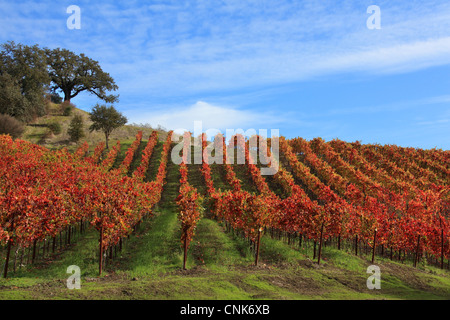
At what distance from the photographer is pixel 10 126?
219 ft

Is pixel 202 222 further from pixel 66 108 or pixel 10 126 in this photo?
pixel 66 108

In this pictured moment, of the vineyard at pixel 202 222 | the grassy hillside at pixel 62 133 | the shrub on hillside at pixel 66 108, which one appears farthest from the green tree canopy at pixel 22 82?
the vineyard at pixel 202 222

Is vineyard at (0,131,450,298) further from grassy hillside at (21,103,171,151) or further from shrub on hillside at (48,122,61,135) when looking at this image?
shrub on hillside at (48,122,61,135)

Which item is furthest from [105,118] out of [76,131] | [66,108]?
[66,108]

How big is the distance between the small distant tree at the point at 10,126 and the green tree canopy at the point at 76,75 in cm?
3273

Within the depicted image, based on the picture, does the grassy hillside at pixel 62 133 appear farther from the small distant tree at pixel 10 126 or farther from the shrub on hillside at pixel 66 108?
the small distant tree at pixel 10 126

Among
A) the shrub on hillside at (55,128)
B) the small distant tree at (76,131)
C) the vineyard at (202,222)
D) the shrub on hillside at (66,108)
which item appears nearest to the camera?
the vineyard at (202,222)

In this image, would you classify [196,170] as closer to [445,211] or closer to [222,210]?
[222,210]

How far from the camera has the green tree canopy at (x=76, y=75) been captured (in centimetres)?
9647

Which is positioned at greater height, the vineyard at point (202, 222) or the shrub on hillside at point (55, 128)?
the shrub on hillside at point (55, 128)

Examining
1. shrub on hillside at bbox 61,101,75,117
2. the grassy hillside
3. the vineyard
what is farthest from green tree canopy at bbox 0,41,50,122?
the vineyard
